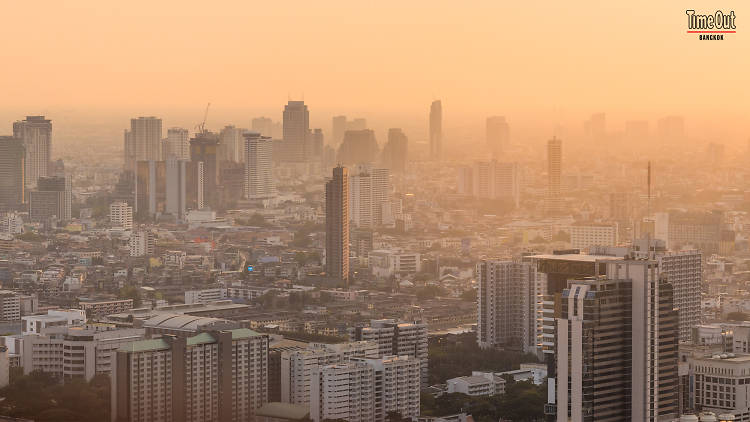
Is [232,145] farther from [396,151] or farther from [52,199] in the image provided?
[396,151]

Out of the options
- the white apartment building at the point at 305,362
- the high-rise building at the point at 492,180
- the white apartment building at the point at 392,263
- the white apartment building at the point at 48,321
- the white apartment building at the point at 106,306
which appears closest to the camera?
the white apartment building at the point at 305,362

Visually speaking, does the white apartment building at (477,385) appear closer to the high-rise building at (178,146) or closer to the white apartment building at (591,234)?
the white apartment building at (591,234)

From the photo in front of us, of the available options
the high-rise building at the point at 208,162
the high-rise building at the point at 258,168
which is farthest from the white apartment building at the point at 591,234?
the high-rise building at the point at 208,162

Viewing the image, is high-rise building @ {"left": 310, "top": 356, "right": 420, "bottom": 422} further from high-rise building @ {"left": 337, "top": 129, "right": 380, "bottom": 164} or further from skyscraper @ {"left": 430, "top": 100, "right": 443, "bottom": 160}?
high-rise building @ {"left": 337, "top": 129, "right": 380, "bottom": 164}

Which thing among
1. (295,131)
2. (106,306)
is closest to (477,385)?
(106,306)

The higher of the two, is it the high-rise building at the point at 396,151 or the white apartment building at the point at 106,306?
the high-rise building at the point at 396,151
